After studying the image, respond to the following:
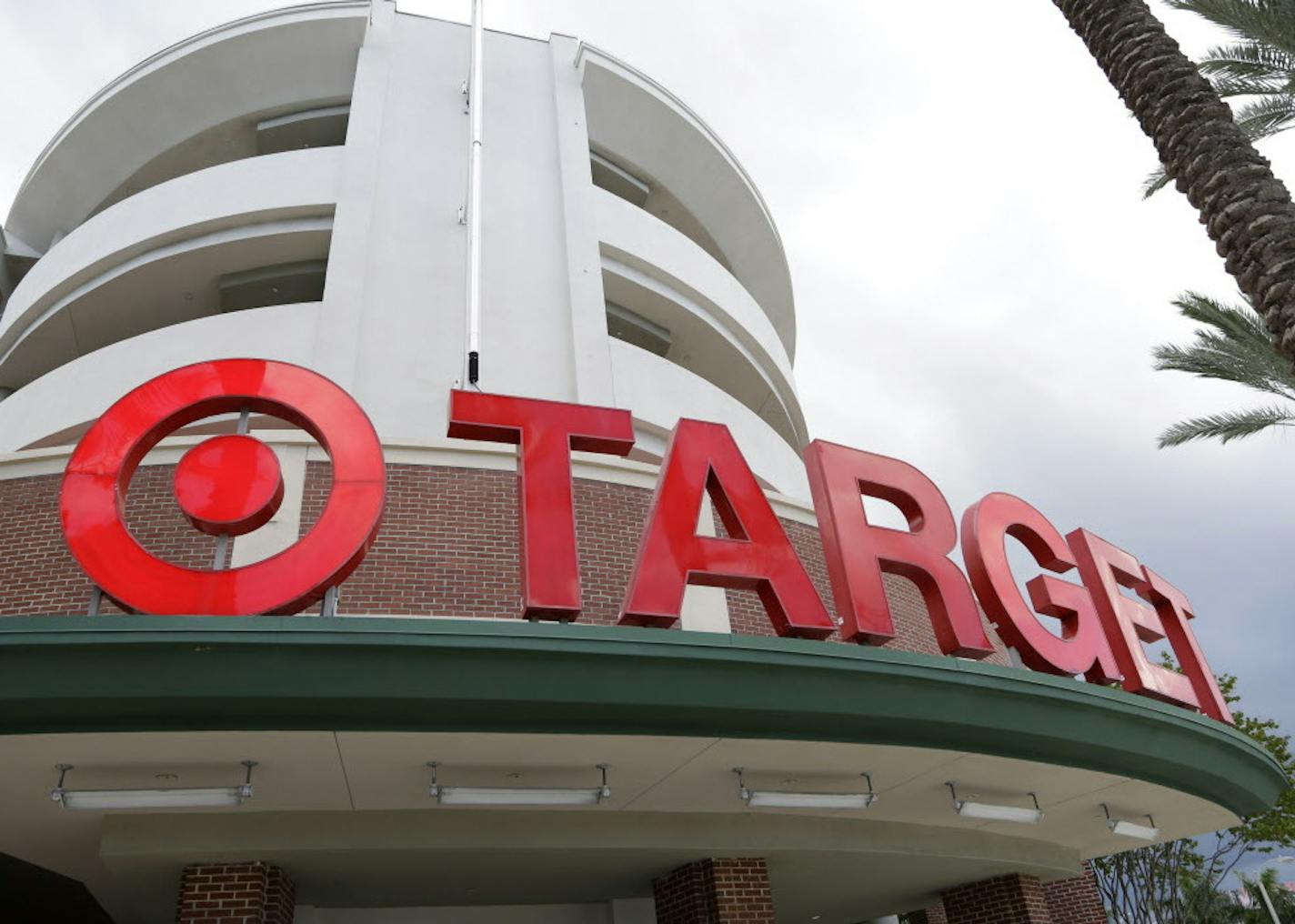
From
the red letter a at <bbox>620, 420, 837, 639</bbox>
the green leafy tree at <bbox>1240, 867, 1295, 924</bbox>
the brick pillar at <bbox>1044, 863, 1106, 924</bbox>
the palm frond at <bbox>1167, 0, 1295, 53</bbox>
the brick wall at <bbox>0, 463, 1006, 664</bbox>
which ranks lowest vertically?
the brick pillar at <bbox>1044, 863, 1106, 924</bbox>

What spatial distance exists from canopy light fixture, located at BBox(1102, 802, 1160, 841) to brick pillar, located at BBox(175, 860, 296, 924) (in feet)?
30.7

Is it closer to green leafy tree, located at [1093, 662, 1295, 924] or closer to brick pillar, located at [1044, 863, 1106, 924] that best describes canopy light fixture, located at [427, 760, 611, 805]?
brick pillar, located at [1044, 863, 1106, 924]

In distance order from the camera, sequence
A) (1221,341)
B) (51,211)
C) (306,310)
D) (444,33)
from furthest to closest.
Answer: (51,211)
(444,33)
(1221,341)
(306,310)

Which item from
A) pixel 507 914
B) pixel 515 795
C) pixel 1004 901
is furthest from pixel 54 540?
pixel 1004 901

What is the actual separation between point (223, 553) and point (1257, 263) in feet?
31.0

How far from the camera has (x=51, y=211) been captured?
24359mm

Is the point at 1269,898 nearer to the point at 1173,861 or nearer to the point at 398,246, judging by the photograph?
the point at 1173,861

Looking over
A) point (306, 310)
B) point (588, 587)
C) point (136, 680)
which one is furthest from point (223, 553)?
point (306, 310)

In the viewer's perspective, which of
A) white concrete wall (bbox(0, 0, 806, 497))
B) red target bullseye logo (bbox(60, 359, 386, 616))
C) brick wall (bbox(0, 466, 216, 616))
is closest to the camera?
red target bullseye logo (bbox(60, 359, 386, 616))

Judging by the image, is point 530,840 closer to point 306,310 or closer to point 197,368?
point 197,368

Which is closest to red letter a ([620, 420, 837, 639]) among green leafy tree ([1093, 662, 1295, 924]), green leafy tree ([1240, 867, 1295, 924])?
green leafy tree ([1093, 662, 1295, 924])

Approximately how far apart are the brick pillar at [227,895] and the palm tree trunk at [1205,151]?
10351 mm

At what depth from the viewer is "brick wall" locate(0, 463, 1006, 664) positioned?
489 inches

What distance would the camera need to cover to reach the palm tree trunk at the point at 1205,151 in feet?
31.3
